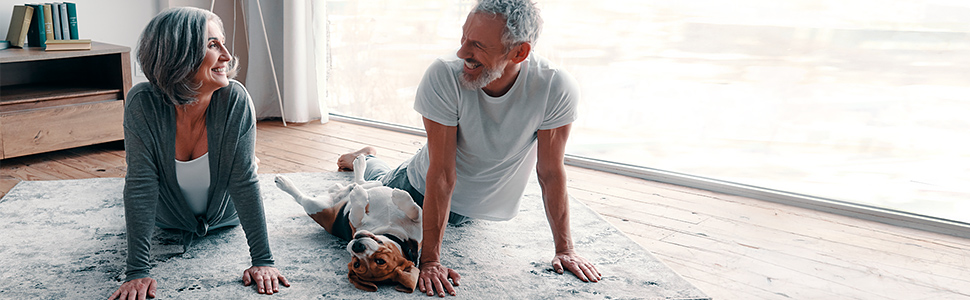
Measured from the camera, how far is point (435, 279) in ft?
5.35

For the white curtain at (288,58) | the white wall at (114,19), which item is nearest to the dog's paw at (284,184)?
the white wall at (114,19)

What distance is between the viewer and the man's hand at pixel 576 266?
1729 mm

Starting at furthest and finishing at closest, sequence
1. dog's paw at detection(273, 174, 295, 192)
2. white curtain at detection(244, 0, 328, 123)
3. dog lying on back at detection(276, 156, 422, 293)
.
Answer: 1. white curtain at detection(244, 0, 328, 123)
2. dog's paw at detection(273, 174, 295, 192)
3. dog lying on back at detection(276, 156, 422, 293)

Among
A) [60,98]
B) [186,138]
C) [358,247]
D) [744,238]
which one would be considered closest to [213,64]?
[186,138]

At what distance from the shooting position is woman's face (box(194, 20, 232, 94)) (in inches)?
56.6

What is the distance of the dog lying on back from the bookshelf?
1.45 meters

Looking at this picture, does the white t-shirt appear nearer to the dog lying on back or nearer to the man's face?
the man's face

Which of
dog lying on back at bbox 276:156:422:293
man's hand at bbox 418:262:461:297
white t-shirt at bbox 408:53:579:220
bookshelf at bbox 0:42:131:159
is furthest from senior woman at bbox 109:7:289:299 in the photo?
bookshelf at bbox 0:42:131:159

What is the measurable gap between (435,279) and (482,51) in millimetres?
566

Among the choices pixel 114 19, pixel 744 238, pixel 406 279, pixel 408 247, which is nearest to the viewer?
pixel 406 279

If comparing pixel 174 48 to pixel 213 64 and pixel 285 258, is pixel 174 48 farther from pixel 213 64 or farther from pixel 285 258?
pixel 285 258

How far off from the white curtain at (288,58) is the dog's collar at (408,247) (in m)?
2.21

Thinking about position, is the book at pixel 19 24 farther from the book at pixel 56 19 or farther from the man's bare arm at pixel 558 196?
the man's bare arm at pixel 558 196

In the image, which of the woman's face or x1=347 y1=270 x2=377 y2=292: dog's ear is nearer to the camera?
the woman's face
